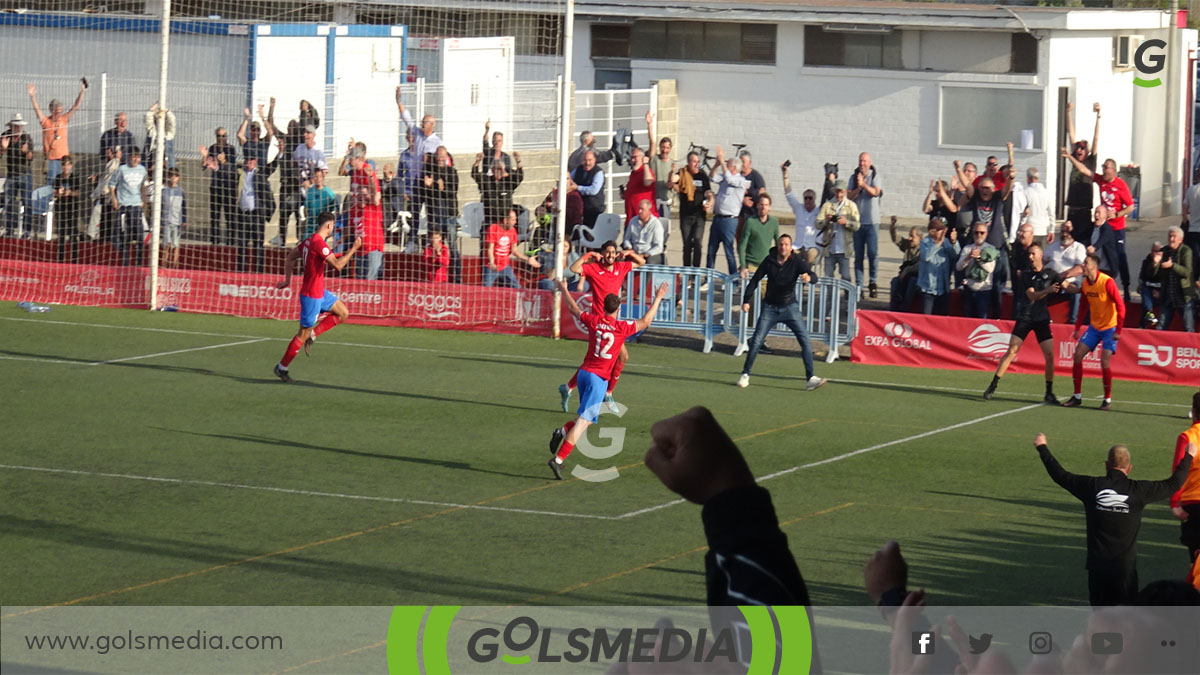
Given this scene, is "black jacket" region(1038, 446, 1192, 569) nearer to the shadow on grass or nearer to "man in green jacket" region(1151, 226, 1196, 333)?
the shadow on grass

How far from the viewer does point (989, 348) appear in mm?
21641

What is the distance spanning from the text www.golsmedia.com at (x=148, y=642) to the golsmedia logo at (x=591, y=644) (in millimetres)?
826

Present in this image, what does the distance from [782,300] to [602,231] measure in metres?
6.94

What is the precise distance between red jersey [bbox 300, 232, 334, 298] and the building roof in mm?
16603

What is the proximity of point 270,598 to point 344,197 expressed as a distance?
15248mm

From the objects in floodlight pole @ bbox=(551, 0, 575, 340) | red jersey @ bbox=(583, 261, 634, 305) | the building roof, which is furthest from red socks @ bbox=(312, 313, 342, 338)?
the building roof

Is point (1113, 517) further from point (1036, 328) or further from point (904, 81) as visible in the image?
point (904, 81)

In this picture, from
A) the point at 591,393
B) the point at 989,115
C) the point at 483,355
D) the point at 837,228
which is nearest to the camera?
the point at 591,393

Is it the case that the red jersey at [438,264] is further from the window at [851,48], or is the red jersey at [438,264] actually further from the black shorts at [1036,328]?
the window at [851,48]

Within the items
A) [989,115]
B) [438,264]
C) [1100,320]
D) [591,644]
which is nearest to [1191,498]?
[591,644]

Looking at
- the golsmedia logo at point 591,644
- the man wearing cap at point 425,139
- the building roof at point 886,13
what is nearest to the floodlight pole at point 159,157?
the man wearing cap at point 425,139

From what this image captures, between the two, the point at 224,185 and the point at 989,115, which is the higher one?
the point at 989,115

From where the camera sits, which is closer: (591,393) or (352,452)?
(591,393)

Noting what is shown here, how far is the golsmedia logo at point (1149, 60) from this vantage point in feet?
108
